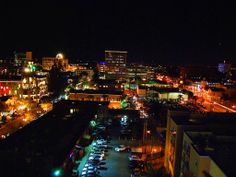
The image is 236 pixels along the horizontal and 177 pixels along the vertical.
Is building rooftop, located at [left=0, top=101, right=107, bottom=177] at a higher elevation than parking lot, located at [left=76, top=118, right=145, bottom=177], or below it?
higher

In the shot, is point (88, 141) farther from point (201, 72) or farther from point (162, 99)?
point (201, 72)

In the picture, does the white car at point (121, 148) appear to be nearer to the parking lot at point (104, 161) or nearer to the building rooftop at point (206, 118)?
the parking lot at point (104, 161)

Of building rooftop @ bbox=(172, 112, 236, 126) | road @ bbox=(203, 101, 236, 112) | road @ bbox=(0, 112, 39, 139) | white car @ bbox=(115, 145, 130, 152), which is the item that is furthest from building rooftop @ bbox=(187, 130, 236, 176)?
road @ bbox=(203, 101, 236, 112)

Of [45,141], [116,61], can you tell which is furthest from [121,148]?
[116,61]

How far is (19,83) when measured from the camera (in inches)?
1029

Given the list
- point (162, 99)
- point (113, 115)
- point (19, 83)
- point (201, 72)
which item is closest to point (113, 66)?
point (201, 72)

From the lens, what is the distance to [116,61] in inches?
2586

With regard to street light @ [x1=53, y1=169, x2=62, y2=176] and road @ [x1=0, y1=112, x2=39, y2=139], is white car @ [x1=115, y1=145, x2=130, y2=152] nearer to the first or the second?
street light @ [x1=53, y1=169, x2=62, y2=176]

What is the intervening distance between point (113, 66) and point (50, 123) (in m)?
50.0

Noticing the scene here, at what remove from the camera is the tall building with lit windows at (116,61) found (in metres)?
61.7

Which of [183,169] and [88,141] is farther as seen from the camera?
[88,141]

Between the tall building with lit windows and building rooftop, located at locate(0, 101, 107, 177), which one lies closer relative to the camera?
building rooftop, located at locate(0, 101, 107, 177)

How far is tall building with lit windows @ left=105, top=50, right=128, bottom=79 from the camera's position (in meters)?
61.7

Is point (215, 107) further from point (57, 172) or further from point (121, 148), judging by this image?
point (57, 172)
